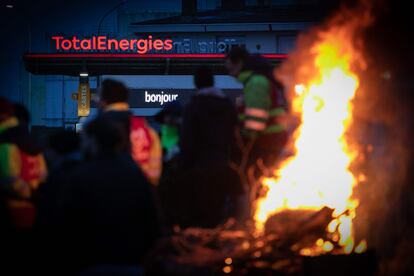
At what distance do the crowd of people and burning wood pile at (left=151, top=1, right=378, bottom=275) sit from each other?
0.29m

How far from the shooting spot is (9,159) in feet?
23.1

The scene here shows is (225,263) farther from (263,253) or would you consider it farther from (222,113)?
(222,113)

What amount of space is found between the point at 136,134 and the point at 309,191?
1923 millimetres

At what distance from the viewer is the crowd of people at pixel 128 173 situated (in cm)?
500

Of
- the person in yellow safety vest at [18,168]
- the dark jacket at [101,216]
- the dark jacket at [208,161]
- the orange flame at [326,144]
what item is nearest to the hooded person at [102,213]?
the dark jacket at [101,216]

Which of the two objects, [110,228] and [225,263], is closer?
[110,228]

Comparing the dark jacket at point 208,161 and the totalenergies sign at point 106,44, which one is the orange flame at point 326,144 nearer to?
the dark jacket at point 208,161

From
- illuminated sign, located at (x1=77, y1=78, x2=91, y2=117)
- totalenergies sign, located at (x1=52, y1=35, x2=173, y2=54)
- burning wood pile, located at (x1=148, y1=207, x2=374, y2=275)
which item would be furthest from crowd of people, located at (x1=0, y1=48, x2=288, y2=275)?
totalenergies sign, located at (x1=52, y1=35, x2=173, y2=54)

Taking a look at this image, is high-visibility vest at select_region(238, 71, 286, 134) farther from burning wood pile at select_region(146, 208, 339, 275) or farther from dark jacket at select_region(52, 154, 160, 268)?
dark jacket at select_region(52, 154, 160, 268)

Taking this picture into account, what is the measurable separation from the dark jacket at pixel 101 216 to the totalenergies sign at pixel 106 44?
3428 centimetres

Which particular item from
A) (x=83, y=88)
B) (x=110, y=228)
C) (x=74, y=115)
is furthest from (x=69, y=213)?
(x=74, y=115)

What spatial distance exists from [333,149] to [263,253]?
1.58 metres

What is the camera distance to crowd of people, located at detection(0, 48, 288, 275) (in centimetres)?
500

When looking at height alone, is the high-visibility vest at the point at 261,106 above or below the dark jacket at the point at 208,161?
above
